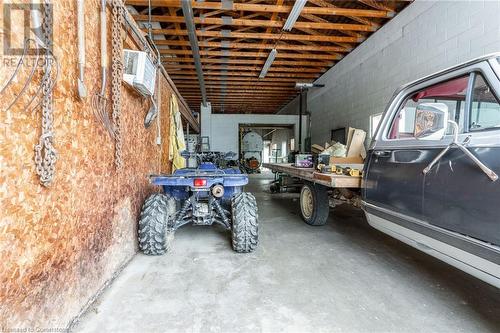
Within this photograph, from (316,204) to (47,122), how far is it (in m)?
3.22

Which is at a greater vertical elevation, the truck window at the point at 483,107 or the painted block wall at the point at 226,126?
the painted block wall at the point at 226,126

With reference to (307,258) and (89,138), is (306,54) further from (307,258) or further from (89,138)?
(89,138)

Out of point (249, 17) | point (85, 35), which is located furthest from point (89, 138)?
point (249, 17)

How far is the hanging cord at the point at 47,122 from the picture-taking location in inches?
53.6

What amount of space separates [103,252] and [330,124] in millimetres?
6993

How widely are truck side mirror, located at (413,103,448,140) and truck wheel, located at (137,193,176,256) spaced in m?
2.36

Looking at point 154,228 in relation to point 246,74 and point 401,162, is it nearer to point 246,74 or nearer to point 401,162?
point 401,162

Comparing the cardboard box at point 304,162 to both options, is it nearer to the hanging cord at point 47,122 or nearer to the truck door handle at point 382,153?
the truck door handle at point 382,153

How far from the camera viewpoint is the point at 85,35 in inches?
72.9

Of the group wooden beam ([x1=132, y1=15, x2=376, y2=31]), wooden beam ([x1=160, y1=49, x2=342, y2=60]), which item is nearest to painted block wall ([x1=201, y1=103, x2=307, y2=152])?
wooden beam ([x1=160, y1=49, x2=342, y2=60])

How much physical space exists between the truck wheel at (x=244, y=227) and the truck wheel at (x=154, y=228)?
724 mm

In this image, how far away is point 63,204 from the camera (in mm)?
1585

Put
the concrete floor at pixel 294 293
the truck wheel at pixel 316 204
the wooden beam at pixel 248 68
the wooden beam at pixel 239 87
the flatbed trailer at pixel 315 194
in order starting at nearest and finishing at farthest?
the concrete floor at pixel 294 293, the flatbed trailer at pixel 315 194, the truck wheel at pixel 316 204, the wooden beam at pixel 248 68, the wooden beam at pixel 239 87

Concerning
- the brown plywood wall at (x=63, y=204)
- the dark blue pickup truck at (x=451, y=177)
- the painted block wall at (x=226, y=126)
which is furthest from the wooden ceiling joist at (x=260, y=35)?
the dark blue pickup truck at (x=451, y=177)
